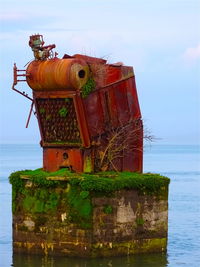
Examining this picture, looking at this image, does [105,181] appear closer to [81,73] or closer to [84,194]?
[84,194]

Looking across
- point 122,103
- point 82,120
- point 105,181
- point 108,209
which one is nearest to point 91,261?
point 108,209

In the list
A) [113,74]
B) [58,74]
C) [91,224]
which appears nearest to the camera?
[91,224]

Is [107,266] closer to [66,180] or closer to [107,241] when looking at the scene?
[107,241]

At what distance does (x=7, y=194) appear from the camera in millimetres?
72938

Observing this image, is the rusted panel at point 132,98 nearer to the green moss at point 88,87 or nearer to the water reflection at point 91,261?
the green moss at point 88,87

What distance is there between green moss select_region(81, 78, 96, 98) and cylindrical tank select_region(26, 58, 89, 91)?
7.6 inches

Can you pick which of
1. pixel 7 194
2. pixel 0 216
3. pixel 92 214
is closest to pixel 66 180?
pixel 92 214

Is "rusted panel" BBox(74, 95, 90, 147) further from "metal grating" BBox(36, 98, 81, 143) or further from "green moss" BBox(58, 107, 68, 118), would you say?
"green moss" BBox(58, 107, 68, 118)

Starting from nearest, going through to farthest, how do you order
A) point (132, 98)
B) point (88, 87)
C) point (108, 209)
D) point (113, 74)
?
1. point (108, 209)
2. point (88, 87)
3. point (113, 74)
4. point (132, 98)

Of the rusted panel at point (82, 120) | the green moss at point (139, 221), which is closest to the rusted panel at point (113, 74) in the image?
the rusted panel at point (82, 120)

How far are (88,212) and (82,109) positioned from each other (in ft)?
12.0

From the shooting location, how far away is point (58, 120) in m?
39.8

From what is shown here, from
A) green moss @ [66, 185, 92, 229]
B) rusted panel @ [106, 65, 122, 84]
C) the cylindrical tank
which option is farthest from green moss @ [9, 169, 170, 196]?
rusted panel @ [106, 65, 122, 84]

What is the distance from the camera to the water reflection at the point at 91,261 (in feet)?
124
